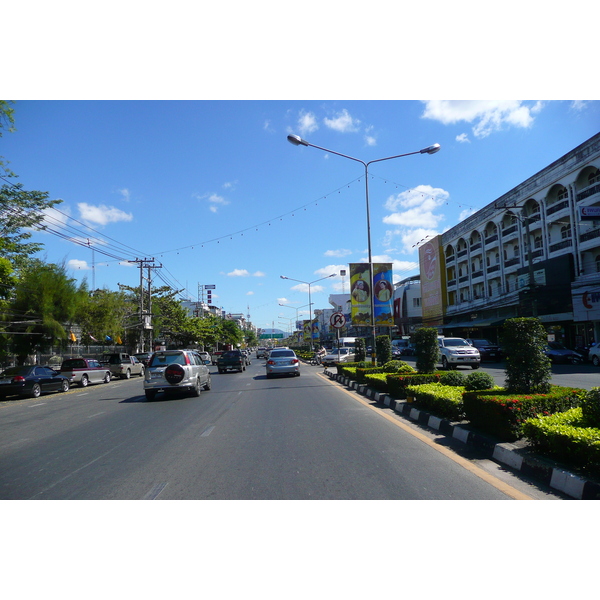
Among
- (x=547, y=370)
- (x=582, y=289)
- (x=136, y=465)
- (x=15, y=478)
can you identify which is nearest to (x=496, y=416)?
(x=547, y=370)

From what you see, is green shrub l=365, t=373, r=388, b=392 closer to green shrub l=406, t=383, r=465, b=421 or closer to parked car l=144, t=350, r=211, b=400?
green shrub l=406, t=383, r=465, b=421

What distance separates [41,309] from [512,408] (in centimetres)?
2655

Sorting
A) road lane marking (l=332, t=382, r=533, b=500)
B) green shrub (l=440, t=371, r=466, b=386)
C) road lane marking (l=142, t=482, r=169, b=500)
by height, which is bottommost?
road lane marking (l=142, t=482, r=169, b=500)

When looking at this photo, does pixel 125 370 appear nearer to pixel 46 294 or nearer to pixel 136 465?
pixel 46 294

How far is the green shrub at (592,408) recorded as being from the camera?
17.8ft

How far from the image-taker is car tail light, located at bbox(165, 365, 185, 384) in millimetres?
15547

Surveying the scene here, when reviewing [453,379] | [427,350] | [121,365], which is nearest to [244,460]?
[453,379]

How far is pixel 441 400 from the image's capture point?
9.16 metres

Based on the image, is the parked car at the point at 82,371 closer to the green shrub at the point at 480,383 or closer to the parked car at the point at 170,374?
the parked car at the point at 170,374

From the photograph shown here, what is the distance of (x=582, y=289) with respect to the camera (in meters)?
31.1

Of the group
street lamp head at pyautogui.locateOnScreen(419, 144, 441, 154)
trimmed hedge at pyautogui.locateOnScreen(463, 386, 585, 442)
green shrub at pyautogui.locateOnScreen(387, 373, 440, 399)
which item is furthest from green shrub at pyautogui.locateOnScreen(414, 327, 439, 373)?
street lamp head at pyautogui.locateOnScreen(419, 144, 441, 154)

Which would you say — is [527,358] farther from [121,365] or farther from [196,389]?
[121,365]

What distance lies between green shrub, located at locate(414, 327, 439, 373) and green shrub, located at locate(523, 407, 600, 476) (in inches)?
273

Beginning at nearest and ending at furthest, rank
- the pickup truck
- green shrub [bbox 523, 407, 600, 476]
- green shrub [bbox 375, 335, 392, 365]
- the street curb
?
the street curb
green shrub [bbox 523, 407, 600, 476]
green shrub [bbox 375, 335, 392, 365]
the pickup truck
